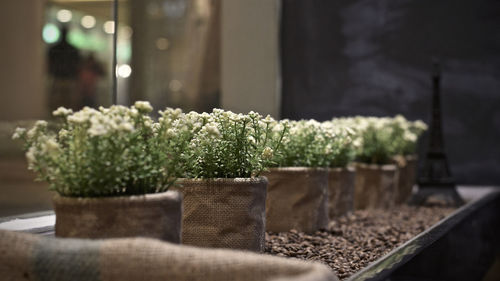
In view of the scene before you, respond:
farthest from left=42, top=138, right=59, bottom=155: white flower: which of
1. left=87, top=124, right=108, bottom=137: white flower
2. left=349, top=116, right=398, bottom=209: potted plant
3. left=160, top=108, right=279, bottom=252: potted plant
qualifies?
left=349, top=116, right=398, bottom=209: potted plant

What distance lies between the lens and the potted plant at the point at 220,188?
7.27 feet

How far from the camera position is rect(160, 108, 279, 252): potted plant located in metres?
2.22

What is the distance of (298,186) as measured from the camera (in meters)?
2.94

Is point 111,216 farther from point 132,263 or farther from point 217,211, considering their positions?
point 217,211

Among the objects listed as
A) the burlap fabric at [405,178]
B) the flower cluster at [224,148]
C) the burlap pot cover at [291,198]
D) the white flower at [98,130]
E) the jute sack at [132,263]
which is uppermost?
the white flower at [98,130]

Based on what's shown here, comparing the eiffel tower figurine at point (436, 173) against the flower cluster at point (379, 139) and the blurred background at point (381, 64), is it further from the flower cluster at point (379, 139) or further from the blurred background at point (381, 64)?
the blurred background at point (381, 64)

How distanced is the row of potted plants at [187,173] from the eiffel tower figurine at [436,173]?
1391 millimetres

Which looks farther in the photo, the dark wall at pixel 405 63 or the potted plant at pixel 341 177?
the dark wall at pixel 405 63

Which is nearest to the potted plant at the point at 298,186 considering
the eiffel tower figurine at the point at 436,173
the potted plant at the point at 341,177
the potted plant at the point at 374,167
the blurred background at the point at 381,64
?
the potted plant at the point at 341,177

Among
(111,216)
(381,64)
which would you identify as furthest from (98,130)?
(381,64)

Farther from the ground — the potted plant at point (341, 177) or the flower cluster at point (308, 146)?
the flower cluster at point (308, 146)

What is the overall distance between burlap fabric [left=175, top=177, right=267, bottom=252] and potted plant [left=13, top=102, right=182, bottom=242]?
418 millimetres

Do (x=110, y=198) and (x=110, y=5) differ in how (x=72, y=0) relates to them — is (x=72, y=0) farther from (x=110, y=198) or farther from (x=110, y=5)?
(x=110, y=198)

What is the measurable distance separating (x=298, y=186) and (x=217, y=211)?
0.78 meters
